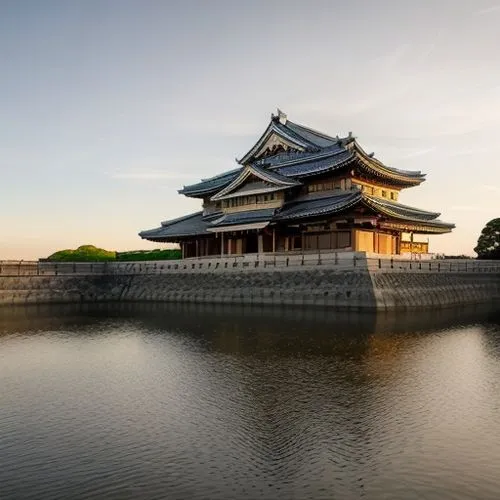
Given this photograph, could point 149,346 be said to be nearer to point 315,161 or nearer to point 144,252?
point 315,161

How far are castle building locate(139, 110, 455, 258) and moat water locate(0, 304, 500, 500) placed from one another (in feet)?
59.1

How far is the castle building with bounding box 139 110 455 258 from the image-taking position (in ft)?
143

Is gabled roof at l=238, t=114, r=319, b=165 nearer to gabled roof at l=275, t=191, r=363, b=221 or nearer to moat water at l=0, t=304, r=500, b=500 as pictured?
gabled roof at l=275, t=191, r=363, b=221

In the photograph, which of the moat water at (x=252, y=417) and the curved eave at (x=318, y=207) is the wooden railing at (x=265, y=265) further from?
the moat water at (x=252, y=417)

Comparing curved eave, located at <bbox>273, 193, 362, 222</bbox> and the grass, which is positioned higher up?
curved eave, located at <bbox>273, 193, 362, 222</bbox>

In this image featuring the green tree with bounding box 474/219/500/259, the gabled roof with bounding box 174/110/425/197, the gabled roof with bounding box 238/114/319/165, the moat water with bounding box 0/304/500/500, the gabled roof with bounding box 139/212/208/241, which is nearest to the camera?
the moat water with bounding box 0/304/500/500

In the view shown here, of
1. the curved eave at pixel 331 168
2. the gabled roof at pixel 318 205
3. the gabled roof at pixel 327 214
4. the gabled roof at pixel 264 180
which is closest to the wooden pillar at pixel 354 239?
the gabled roof at pixel 327 214

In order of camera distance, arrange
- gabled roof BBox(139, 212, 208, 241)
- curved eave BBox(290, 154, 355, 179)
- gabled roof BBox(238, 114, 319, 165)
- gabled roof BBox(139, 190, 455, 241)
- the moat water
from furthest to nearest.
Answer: gabled roof BBox(139, 212, 208, 241) → gabled roof BBox(238, 114, 319, 165) → curved eave BBox(290, 154, 355, 179) → gabled roof BBox(139, 190, 455, 241) → the moat water

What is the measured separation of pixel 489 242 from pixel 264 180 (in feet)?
103

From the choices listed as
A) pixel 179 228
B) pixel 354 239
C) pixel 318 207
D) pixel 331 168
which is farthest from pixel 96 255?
pixel 354 239

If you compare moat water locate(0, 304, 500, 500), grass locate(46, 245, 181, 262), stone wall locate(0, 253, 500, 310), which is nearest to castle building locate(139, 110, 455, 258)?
stone wall locate(0, 253, 500, 310)

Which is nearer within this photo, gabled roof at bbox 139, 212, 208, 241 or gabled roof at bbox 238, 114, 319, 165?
Result: gabled roof at bbox 238, 114, 319, 165

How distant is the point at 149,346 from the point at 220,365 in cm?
628

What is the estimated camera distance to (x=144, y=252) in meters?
73.6
